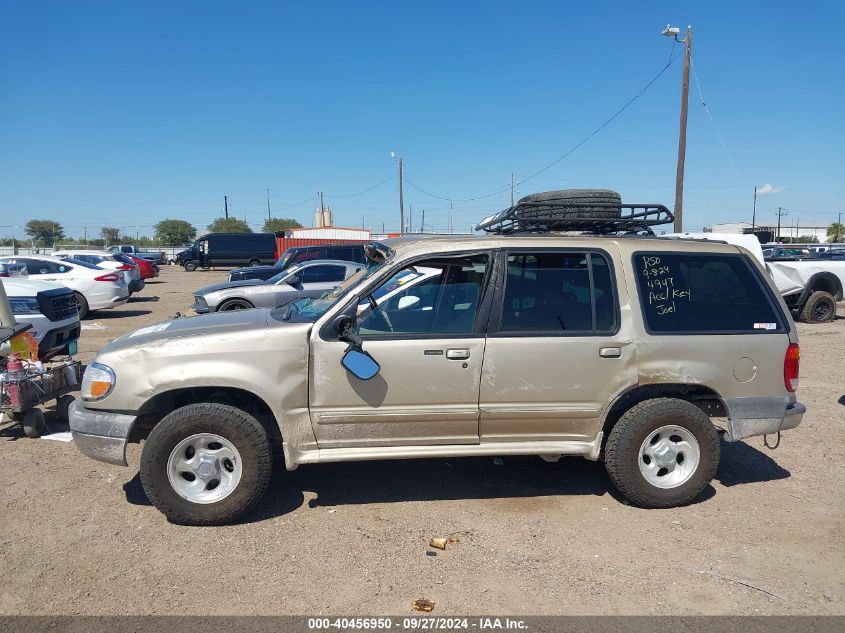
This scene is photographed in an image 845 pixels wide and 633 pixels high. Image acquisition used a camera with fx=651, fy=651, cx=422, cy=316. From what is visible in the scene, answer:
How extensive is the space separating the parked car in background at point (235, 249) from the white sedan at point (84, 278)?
26.1 metres

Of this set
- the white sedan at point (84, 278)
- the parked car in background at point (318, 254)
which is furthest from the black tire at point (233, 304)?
the parked car in background at point (318, 254)

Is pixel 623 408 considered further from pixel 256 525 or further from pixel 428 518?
pixel 256 525

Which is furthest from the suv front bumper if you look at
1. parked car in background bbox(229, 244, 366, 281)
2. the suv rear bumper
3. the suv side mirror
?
parked car in background bbox(229, 244, 366, 281)

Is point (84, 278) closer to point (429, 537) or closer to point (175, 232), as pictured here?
point (429, 537)

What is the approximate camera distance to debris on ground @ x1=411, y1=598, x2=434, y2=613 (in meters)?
3.35

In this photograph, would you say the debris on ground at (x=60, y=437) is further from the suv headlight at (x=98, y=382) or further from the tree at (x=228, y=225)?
the tree at (x=228, y=225)

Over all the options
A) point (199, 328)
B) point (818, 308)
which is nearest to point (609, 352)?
point (199, 328)

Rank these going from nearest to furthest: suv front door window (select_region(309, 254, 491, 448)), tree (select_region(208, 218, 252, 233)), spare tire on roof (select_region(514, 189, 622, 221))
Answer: suv front door window (select_region(309, 254, 491, 448)) → spare tire on roof (select_region(514, 189, 622, 221)) → tree (select_region(208, 218, 252, 233))

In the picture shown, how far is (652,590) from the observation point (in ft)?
11.6

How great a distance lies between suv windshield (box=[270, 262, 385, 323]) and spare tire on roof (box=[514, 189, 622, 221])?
Answer: 1.45m

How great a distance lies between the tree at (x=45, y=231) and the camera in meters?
57.2

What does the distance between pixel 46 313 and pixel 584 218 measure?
20.9ft

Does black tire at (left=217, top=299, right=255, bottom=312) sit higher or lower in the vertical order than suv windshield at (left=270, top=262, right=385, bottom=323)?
lower

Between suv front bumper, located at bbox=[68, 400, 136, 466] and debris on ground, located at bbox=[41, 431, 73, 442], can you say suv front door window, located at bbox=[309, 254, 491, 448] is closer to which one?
suv front bumper, located at bbox=[68, 400, 136, 466]
